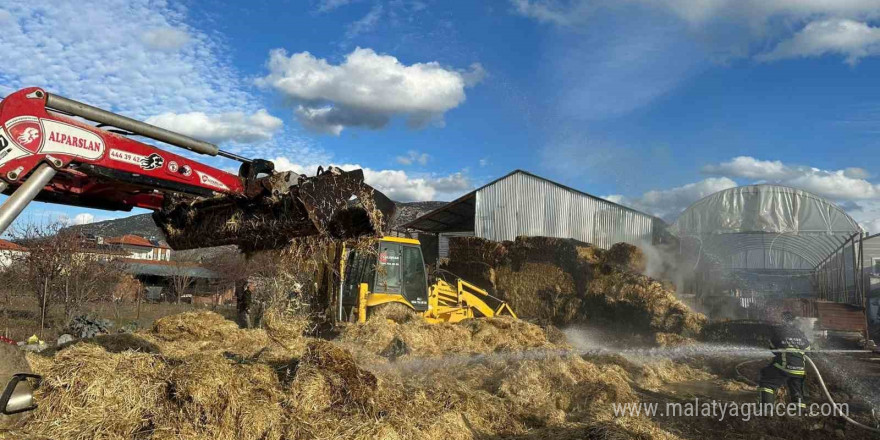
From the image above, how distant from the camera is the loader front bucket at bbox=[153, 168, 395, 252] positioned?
5.22 meters

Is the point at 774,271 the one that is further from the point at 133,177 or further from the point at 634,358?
the point at 133,177

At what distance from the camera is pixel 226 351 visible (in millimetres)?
8141

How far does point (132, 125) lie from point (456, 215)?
2074 centimetres

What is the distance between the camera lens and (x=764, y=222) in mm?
24094

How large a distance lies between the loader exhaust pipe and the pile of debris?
1275cm

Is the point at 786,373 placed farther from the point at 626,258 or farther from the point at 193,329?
Answer: the point at 626,258

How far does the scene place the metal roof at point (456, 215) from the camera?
23.2 meters

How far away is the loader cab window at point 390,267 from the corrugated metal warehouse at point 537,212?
1078 cm

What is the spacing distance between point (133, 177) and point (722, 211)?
24.7m

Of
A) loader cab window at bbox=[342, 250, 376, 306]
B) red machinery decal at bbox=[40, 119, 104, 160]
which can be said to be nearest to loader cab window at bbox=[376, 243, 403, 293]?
loader cab window at bbox=[342, 250, 376, 306]

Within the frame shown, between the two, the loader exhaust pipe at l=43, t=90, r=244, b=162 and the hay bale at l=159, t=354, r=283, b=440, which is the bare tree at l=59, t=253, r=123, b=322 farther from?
the loader exhaust pipe at l=43, t=90, r=244, b=162

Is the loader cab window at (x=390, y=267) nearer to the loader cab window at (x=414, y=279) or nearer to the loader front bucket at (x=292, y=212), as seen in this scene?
the loader cab window at (x=414, y=279)

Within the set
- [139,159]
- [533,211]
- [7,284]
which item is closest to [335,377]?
[139,159]

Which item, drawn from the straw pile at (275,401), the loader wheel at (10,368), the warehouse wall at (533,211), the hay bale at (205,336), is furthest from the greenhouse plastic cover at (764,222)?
the loader wheel at (10,368)
